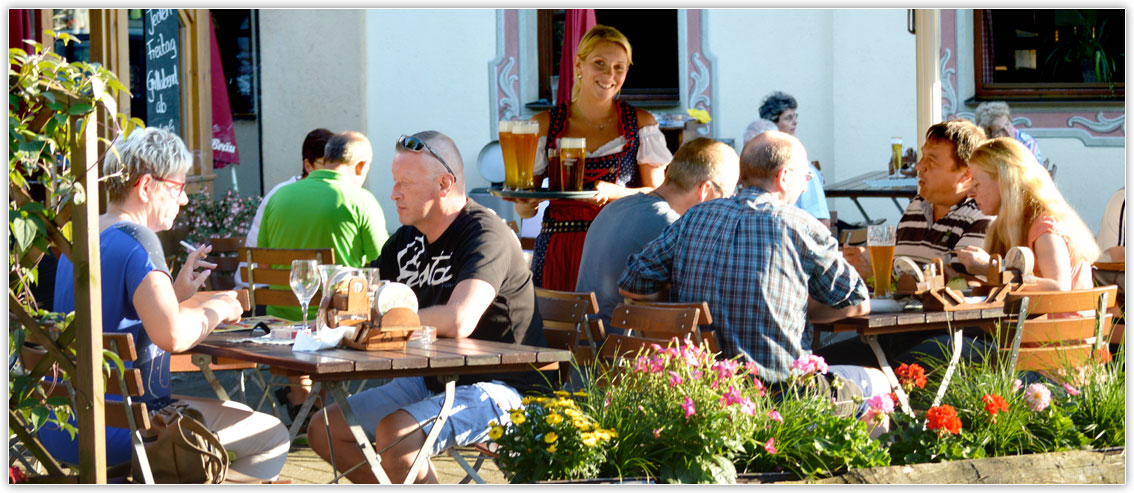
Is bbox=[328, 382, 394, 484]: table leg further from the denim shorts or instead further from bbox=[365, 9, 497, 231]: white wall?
bbox=[365, 9, 497, 231]: white wall

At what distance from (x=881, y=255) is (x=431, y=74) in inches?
273

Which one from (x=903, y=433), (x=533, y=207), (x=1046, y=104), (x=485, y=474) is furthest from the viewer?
(x=1046, y=104)

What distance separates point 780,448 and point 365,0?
1778mm

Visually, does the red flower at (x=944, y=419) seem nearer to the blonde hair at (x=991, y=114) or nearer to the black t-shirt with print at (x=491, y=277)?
the black t-shirt with print at (x=491, y=277)

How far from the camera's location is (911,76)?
10.3 m

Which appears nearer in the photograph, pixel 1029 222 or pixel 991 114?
pixel 1029 222

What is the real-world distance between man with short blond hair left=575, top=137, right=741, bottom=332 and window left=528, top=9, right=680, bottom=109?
6315 mm

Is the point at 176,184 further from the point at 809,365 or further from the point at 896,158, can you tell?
the point at 896,158

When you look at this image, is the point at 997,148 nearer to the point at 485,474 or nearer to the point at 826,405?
the point at 826,405

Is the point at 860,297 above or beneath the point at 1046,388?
above

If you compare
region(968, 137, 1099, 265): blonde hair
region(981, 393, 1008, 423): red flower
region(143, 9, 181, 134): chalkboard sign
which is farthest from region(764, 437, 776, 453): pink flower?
region(143, 9, 181, 134): chalkboard sign

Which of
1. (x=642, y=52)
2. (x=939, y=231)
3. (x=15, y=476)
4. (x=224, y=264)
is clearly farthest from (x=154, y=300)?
(x=642, y=52)

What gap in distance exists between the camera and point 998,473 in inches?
139

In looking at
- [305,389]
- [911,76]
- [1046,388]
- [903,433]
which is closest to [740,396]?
[903,433]
